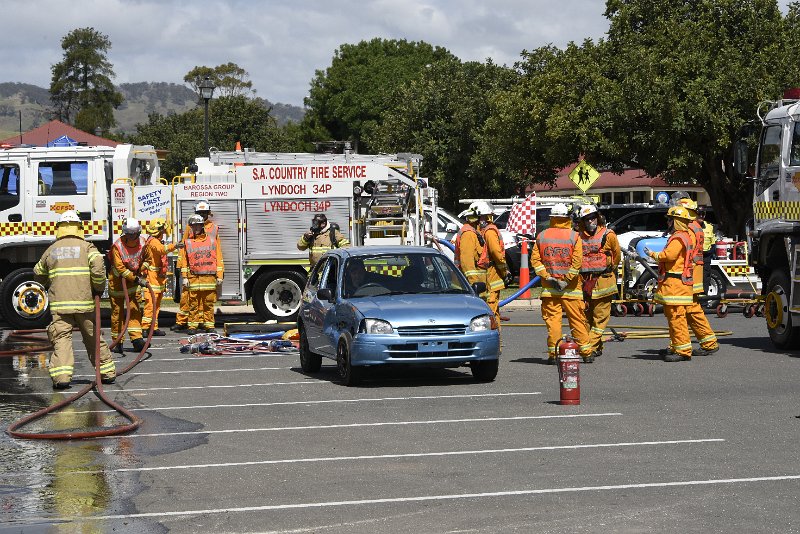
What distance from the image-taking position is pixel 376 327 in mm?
13602

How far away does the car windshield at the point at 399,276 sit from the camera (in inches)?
575

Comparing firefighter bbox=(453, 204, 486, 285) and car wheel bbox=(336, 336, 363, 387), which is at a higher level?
firefighter bbox=(453, 204, 486, 285)

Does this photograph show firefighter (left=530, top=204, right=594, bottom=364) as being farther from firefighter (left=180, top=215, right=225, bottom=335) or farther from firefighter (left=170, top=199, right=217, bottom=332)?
firefighter (left=170, top=199, right=217, bottom=332)

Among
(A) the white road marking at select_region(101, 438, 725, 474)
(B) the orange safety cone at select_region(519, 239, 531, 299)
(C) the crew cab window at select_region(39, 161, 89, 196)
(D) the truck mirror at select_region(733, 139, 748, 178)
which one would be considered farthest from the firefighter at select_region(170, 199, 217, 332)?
(A) the white road marking at select_region(101, 438, 725, 474)

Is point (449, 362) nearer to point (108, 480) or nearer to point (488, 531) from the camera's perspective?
point (108, 480)

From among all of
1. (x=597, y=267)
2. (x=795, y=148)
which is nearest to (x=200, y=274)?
(x=597, y=267)

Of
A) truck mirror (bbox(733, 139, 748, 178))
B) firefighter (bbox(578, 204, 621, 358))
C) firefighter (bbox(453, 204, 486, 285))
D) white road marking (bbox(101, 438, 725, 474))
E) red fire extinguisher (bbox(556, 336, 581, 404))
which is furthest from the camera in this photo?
truck mirror (bbox(733, 139, 748, 178))

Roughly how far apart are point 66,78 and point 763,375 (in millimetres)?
100324

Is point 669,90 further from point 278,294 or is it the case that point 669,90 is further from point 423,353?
point 423,353

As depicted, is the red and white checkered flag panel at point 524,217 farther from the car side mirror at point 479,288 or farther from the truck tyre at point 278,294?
the car side mirror at point 479,288

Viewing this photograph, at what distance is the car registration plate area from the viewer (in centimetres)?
1352

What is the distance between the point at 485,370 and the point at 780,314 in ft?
17.0

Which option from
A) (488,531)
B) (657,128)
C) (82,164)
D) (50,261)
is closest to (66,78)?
(657,128)

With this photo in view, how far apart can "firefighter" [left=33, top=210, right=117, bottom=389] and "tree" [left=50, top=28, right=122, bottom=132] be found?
95.9 metres
